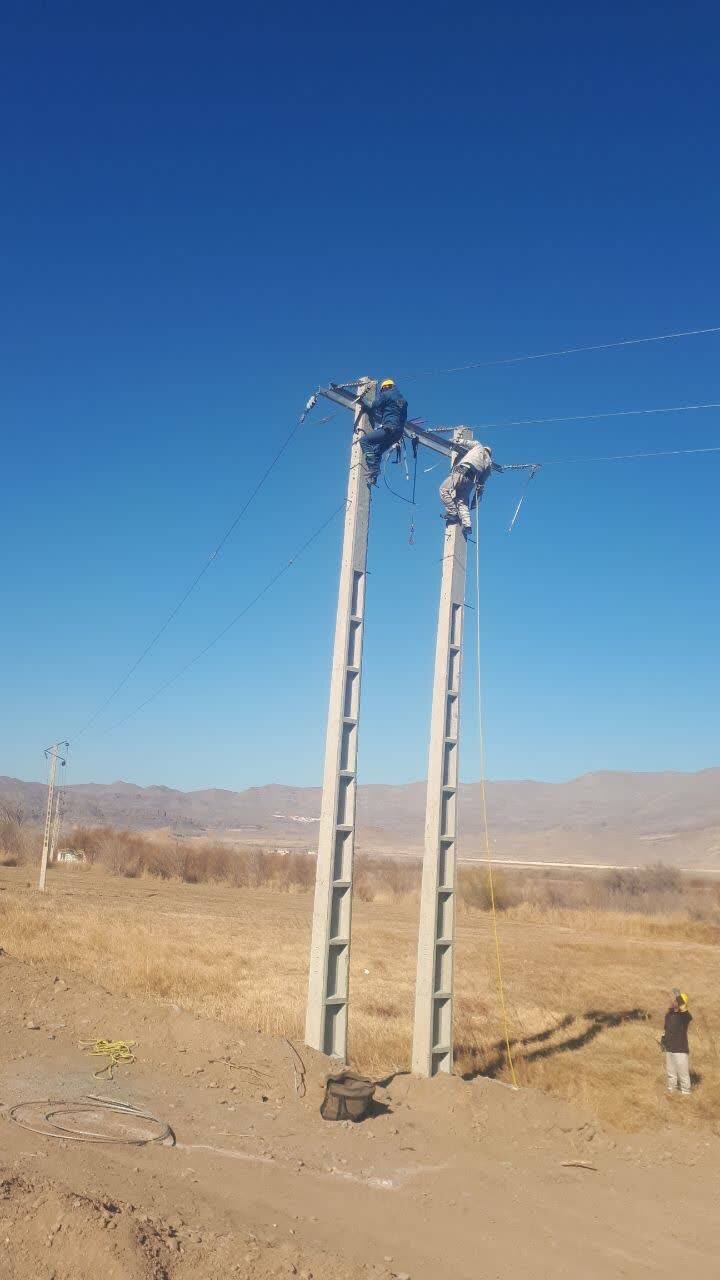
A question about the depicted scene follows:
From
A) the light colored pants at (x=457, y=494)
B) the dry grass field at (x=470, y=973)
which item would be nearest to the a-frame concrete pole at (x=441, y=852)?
the light colored pants at (x=457, y=494)

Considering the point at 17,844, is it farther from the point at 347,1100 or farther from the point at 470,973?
the point at 347,1100

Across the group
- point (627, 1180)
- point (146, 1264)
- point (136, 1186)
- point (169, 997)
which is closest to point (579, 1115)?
point (627, 1180)

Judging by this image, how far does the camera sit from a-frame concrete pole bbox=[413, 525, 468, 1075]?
11211 millimetres

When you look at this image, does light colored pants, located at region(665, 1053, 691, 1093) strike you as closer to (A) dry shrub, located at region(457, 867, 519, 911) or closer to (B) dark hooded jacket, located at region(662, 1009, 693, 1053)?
(B) dark hooded jacket, located at region(662, 1009, 693, 1053)

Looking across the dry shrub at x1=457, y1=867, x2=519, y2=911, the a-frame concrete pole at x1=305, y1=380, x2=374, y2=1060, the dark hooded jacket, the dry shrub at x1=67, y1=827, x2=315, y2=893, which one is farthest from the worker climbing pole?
the dry shrub at x1=67, y1=827, x2=315, y2=893

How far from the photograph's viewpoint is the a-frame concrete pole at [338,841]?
10.7 metres

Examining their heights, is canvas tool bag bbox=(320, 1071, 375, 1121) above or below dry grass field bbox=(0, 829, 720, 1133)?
above

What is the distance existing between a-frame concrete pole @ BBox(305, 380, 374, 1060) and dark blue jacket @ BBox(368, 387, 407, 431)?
1.74 meters

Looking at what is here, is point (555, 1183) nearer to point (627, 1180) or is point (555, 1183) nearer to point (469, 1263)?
point (627, 1180)

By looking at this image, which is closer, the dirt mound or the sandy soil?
the dirt mound

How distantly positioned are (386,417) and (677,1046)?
31.5ft

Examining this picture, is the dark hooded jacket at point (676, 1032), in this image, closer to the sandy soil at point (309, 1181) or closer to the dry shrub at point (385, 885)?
the sandy soil at point (309, 1181)

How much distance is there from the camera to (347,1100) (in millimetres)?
9711

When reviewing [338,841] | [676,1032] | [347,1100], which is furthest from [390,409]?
[676,1032]
